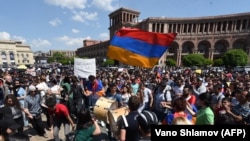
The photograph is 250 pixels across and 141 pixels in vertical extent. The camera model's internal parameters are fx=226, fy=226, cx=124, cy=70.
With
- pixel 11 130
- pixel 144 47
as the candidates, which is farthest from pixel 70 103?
pixel 11 130

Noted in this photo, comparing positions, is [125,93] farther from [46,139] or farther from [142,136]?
[142,136]

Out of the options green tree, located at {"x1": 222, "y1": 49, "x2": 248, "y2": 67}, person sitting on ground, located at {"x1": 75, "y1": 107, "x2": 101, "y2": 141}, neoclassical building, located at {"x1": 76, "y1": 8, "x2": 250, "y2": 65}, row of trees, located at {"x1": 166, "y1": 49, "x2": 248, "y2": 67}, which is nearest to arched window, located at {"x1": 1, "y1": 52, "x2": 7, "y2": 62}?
neoclassical building, located at {"x1": 76, "y1": 8, "x2": 250, "y2": 65}

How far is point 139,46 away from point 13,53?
111 meters

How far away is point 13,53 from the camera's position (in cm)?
10569

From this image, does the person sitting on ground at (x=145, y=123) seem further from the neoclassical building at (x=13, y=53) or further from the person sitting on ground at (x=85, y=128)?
the neoclassical building at (x=13, y=53)

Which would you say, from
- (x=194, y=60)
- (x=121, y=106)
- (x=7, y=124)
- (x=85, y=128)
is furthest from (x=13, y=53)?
(x=85, y=128)

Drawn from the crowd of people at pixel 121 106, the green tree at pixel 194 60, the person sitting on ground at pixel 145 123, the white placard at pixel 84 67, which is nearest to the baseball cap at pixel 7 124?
the crowd of people at pixel 121 106

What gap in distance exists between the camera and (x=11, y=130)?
3.38 metres

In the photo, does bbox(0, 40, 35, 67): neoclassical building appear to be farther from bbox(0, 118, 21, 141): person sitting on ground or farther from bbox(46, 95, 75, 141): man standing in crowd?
bbox(0, 118, 21, 141): person sitting on ground

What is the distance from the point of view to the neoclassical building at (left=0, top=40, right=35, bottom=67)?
10125 centimetres

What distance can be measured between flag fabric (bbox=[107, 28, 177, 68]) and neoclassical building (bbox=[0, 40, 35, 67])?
95.4 metres

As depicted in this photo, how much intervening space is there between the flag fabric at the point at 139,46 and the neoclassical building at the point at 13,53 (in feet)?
313

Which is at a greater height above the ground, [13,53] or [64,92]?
[13,53]

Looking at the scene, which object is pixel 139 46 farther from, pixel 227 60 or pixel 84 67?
pixel 227 60
